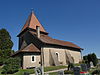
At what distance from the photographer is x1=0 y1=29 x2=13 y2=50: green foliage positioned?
41653mm

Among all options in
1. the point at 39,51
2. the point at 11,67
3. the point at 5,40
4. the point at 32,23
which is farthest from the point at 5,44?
the point at 11,67

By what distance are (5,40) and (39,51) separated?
60.6 ft

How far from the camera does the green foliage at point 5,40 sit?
41653 millimetres

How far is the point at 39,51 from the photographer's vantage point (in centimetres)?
2883

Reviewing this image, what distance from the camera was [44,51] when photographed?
29.1 metres

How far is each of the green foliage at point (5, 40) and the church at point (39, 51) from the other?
23.5 ft

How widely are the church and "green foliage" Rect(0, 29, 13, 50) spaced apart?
7.16 metres

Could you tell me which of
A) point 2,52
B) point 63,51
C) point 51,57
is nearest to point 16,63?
point 51,57

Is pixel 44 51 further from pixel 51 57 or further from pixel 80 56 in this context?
pixel 80 56

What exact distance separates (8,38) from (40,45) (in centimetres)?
1801

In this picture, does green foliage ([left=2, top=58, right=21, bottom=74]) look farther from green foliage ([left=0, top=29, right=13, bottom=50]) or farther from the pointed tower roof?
green foliage ([left=0, top=29, right=13, bottom=50])

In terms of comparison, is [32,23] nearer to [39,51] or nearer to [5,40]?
[39,51]

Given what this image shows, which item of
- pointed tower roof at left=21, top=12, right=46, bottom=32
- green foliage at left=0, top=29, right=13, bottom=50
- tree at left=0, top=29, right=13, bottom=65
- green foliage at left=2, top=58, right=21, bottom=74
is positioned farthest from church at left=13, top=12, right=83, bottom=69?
green foliage at left=0, top=29, right=13, bottom=50

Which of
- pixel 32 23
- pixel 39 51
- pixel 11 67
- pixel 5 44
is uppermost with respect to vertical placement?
pixel 32 23
